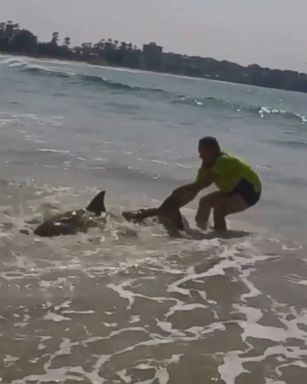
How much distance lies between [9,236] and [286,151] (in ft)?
50.0

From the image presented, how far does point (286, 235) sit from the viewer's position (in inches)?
414

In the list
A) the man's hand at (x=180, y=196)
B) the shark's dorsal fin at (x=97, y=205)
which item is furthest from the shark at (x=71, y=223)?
the man's hand at (x=180, y=196)

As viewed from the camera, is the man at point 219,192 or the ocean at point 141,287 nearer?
the ocean at point 141,287

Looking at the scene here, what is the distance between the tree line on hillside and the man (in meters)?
114

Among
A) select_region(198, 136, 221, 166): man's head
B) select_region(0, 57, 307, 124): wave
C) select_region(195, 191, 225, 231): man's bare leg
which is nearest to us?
select_region(198, 136, 221, 166): man's head

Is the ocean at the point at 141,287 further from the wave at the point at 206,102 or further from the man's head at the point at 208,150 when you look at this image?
the wave at the point at 206,102

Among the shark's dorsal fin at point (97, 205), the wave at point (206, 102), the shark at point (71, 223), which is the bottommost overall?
the wave at point (206, 102)

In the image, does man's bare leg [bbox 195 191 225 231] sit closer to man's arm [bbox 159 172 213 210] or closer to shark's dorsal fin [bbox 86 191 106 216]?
man's arm [bbox 159 172 213 210]

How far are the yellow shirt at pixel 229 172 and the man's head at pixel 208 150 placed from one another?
0.26 ft

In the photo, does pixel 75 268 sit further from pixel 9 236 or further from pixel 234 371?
pixel 234 371

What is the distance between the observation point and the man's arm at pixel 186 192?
1005cm

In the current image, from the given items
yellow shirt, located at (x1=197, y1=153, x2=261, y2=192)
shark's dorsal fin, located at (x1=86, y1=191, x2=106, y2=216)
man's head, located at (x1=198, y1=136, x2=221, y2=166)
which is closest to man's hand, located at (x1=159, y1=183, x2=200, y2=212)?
yellow shirt, located at (x1=197, y1=153, x2=261, y2=192)

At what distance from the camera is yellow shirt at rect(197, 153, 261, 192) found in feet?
33.0

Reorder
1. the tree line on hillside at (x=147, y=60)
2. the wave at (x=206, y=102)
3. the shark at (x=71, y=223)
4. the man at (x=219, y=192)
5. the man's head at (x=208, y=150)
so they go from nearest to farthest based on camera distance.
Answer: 1. the shark at (x=71, y=223)
2. the man's head at (x=208, y=150)
3. the man at (x=219, y=192)
4. the wave at (x=206, y=102)
5. the tree line on hillside at (x=147, y=60)
